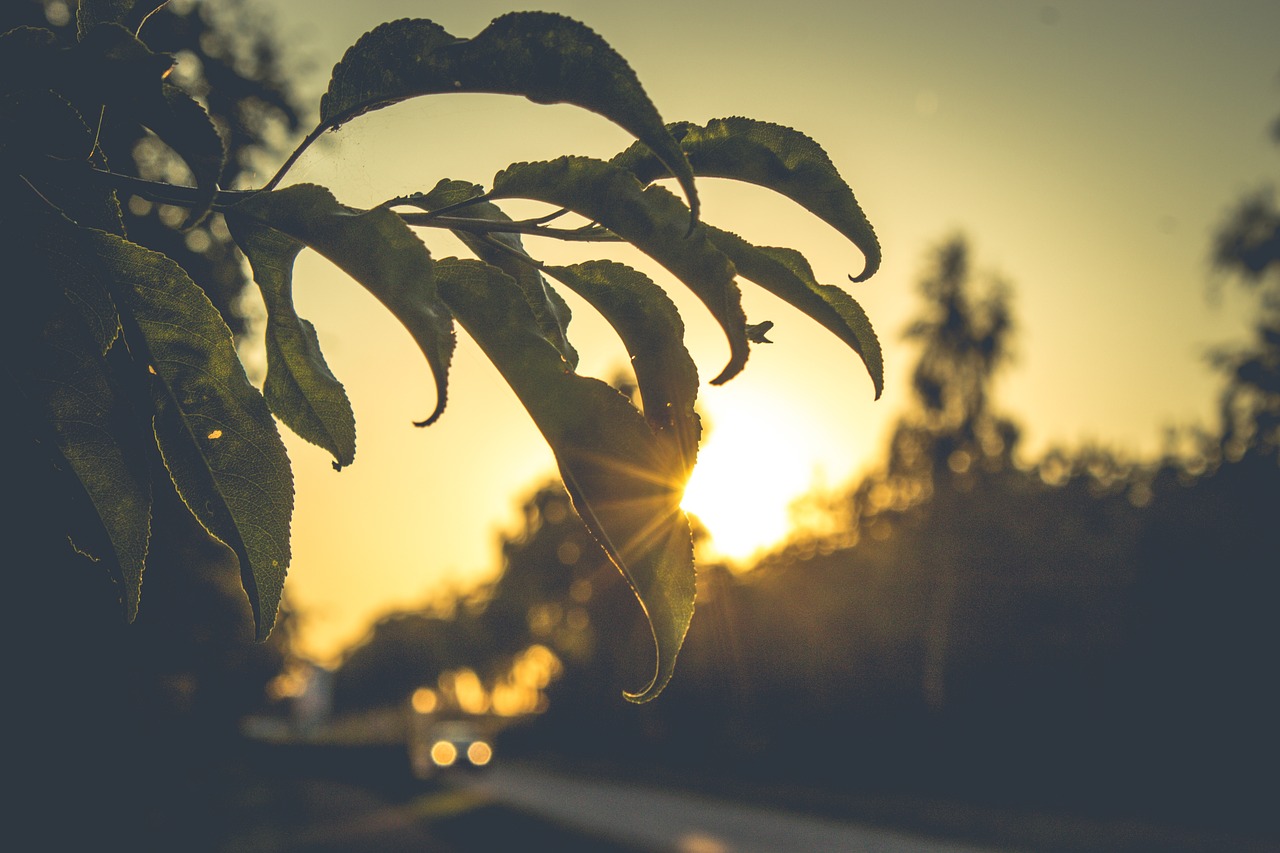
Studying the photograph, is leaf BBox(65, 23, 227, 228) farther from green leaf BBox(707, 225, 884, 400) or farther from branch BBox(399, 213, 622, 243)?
green leaf BBox(707, 225, 884, 400)

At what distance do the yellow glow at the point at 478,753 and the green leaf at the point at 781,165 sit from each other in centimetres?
3986

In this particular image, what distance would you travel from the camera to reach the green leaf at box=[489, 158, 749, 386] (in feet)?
2.42

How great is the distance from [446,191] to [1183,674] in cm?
2625

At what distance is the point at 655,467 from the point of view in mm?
781

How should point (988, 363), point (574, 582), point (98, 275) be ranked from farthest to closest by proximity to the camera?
1. point (574, 582)
2. point (988, 363)
3. point (98, 275)

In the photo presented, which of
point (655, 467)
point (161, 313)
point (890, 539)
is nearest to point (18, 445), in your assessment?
point (161, 313)

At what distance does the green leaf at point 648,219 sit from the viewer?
74cm

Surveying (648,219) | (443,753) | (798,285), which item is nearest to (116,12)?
(648,219)

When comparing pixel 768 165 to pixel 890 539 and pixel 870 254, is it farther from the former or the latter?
pixel 890 539

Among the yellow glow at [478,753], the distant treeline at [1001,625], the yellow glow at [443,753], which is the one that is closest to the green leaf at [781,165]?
the distant treeline at [1001,625]

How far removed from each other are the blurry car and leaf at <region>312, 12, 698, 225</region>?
3666 cm

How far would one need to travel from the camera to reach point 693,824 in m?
23.0

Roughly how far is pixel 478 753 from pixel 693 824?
Answer: 1754 cm

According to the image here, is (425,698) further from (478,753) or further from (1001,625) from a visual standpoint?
(1001,625)
